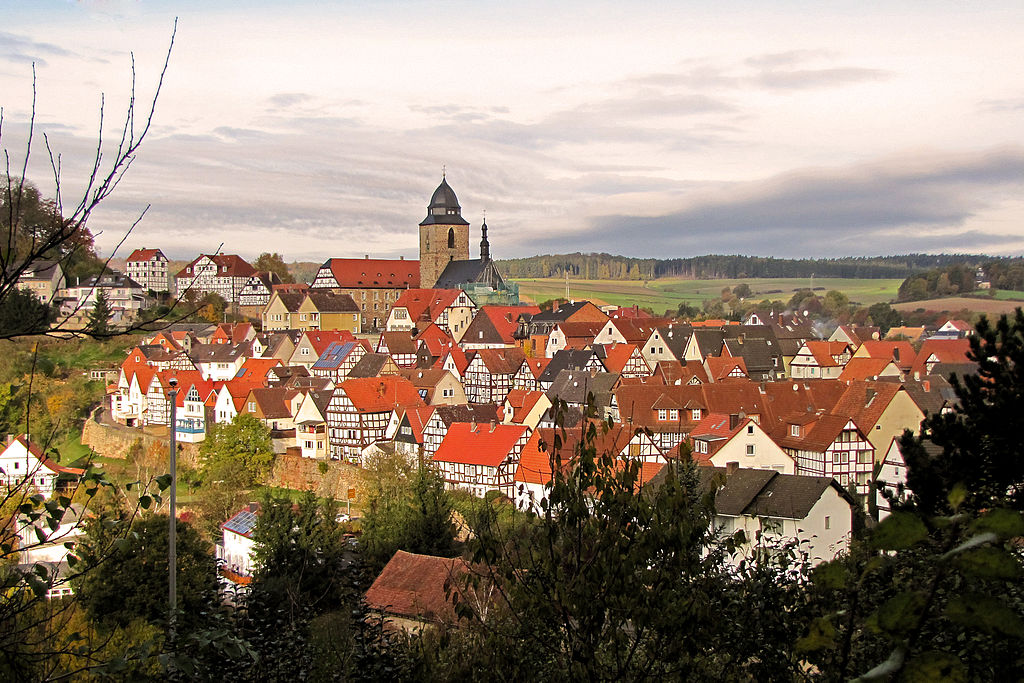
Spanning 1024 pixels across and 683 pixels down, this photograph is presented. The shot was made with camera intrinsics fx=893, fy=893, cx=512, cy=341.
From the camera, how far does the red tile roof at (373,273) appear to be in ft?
261

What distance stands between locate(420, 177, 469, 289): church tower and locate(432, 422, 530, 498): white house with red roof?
51.2 metres

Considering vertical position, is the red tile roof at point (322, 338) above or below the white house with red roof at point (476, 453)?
above

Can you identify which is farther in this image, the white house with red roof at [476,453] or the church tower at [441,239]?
the church tower at [441,239]

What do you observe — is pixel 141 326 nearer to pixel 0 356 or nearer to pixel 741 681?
pixel 741 681

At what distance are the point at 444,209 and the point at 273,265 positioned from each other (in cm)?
1962

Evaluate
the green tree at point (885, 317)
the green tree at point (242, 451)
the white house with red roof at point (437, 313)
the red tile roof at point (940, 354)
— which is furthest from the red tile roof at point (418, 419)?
the green tree at point (885, 317)

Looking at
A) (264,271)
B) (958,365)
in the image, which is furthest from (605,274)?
(958,365)

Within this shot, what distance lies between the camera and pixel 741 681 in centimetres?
523

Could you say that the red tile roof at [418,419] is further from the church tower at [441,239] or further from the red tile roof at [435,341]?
the church tower at [441,239]

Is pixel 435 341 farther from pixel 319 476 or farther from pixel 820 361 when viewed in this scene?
pixel 820 361

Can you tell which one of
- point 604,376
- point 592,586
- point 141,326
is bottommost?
point 604,376

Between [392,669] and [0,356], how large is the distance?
43.1 metres

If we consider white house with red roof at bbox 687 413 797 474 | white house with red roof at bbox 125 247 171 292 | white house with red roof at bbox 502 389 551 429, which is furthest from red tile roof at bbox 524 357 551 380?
white house with red roof at bbox 125 247 171 292

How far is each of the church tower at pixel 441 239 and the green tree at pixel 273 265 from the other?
1670 centimetres
